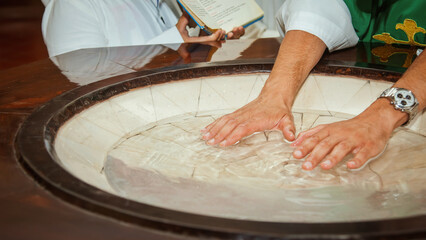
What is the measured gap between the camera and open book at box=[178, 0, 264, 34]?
5.25 ft

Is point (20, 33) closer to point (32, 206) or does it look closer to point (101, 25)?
point (101, 25)

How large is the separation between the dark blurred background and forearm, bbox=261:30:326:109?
126 inches

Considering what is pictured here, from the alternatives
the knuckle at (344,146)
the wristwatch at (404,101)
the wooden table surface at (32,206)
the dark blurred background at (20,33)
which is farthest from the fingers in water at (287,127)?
the dark blurred background at (20,33)

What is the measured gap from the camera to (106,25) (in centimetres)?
207

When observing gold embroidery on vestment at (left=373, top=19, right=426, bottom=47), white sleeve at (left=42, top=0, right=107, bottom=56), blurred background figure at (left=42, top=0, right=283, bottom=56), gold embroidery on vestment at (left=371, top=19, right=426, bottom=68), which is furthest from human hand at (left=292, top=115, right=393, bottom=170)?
white sleeve at (left=42, top=0, right=107, bottom=56)

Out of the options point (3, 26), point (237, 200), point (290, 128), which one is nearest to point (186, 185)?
point (237, 200)

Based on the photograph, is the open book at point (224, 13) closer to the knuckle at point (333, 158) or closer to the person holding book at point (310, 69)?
the person holding book at point (310, 69)

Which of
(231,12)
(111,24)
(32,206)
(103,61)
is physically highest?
(32,206)

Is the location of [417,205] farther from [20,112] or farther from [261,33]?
[261,33]

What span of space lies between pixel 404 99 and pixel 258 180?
0.40 m

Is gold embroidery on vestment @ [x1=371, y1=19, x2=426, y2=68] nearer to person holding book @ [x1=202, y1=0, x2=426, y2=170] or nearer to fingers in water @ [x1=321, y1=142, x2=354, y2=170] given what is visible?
person holding book @ [x1=202, y1=0, x2=426, y2=170]

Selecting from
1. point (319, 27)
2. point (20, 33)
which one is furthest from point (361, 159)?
point (20, 33)

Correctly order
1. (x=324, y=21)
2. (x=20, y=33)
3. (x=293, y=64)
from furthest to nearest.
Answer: (x=20, y=33), (x=324, y=21), (x=293, y=64)

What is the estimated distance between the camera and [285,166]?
0.71m
